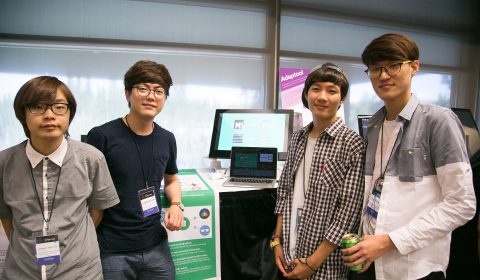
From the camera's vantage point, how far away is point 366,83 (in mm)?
3328

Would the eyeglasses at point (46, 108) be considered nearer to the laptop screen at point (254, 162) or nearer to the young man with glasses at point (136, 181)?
the young man with glasses at point (136, 181)

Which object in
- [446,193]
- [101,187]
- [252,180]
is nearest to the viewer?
[446,193]

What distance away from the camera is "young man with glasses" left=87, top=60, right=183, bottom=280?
114cm

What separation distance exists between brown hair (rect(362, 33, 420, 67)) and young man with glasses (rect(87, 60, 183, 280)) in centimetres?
84

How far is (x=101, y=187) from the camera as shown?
1.06 m

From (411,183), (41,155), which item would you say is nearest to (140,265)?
(41,155)

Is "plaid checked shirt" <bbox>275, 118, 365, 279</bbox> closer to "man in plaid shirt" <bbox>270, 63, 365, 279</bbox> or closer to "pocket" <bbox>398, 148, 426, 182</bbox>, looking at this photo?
"man in plaid shirt" <bbox>270, 63, 365, 279</bbox>

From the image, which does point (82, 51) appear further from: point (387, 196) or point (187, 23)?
point (387, 196)

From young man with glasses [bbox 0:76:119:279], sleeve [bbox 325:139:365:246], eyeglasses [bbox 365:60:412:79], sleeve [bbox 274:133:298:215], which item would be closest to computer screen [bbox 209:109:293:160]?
sleeve [bbox 274:133:298:215]

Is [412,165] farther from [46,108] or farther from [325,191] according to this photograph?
[46,108]

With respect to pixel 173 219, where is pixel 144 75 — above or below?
above

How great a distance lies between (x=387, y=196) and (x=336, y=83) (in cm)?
47

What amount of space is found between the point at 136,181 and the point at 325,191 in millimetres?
775

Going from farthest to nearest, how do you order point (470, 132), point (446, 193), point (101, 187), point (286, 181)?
point (470, 132)
point (286, 181)
point (101, 187)
point (446, 193)
